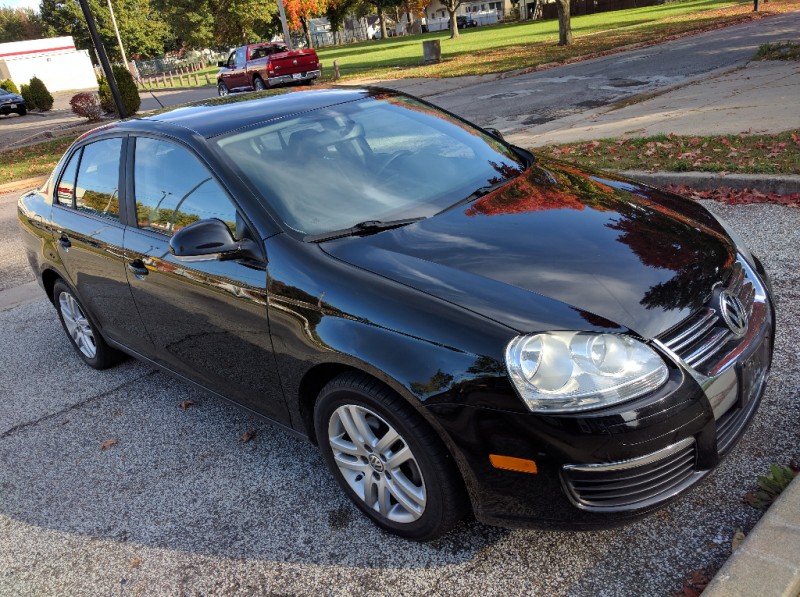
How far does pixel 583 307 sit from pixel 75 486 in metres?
2.76

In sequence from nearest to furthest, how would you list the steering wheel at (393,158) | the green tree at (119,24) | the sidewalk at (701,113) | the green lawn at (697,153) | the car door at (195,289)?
the car door at (195,289) → the steering wheel at (393,158) → the green lawn at (697,153) → the sidewalk at (701,113) → the green tree at (119,24)

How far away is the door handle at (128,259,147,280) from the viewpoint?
3.59 metres

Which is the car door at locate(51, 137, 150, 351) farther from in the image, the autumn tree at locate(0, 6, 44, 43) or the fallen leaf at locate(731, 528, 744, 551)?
the autumn tree at locate(0, 6, 44, 43)

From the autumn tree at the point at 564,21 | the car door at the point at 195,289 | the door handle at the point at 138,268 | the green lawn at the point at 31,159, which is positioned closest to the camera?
the car door at the point at 195,289

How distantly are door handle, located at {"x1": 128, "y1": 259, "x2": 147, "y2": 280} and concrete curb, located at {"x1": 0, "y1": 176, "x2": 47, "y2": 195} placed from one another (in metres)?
11.3

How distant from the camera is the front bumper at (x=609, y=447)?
7.13 ft

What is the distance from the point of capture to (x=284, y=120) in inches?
140

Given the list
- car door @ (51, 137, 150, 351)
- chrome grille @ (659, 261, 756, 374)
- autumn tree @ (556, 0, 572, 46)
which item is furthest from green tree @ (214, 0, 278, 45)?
chrome grille @ (659, 261, 756, 374)

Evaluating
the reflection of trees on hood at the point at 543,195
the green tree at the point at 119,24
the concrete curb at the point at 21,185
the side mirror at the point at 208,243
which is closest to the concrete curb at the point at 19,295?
the side mirror at the point at 208,243

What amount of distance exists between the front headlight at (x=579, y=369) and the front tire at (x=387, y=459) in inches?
17.1

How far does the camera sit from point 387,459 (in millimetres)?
2635

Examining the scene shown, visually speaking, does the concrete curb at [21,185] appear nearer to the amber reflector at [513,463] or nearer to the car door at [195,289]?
the car door at [195,289]

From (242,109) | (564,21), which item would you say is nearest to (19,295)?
(242,109)

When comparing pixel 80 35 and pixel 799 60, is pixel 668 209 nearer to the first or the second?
pixel 799 60
